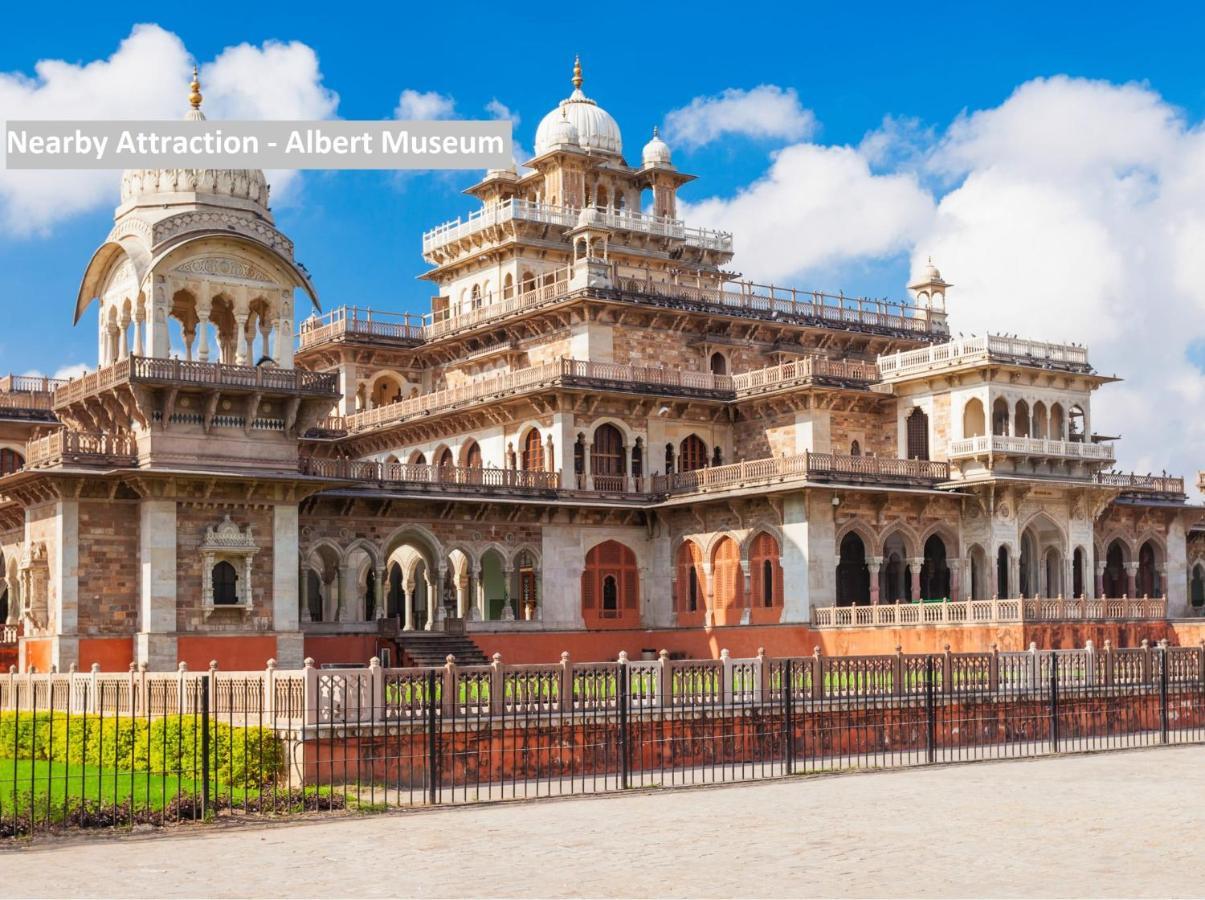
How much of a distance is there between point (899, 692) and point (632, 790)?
22.0 feet

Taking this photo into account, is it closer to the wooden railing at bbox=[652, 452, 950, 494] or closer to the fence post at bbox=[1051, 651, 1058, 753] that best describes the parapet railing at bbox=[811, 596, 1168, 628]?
the wooden railing at bbox=[652, 452, 950, 494]

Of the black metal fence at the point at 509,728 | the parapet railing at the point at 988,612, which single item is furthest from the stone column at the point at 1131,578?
the black metal fence at the point at 509,728

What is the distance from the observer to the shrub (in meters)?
20.0

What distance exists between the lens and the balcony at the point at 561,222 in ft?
173

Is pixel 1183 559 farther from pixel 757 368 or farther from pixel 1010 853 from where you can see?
pixel 1010 853

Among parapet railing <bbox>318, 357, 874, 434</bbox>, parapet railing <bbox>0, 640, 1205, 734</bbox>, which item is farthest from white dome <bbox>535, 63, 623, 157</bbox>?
parapet railing <bbox>0, 640, 1205, 734</bbox>

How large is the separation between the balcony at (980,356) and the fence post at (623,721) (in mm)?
24227

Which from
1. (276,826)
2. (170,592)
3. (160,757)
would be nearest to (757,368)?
(170,592)

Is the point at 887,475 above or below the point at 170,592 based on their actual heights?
above

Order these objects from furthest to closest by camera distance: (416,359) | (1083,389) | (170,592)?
1. (416,359)
2. (1083,389)
3. (170,592)

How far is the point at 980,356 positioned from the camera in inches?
1690

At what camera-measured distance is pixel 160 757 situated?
70.4 feet

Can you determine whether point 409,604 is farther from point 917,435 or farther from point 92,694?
point 92,694

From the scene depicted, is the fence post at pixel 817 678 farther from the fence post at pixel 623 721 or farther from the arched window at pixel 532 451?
the arched window at pixel 532 451
